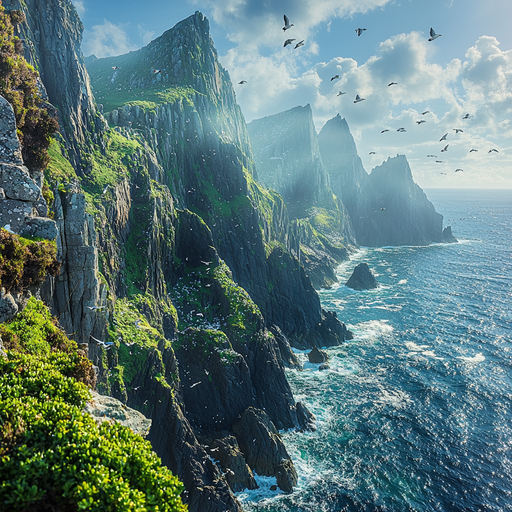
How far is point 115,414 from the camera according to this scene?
21.2 m

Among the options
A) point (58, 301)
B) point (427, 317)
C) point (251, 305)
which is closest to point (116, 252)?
point (58, 301)

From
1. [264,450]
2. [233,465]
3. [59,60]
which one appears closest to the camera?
[233,465]

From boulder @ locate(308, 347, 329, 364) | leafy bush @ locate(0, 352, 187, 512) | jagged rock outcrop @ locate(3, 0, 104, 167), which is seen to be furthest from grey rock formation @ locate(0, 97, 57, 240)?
boulder @ locate(308, 347, 329, 364)

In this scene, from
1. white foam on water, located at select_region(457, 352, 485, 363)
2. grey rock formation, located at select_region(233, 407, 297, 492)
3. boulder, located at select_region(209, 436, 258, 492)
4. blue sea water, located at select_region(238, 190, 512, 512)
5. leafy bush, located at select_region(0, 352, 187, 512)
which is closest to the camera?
leafy bush, located at select_region(0, 352, 187, 512)

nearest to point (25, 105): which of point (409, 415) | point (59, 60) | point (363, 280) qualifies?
point (59, 60)

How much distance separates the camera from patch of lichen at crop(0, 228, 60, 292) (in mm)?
23766

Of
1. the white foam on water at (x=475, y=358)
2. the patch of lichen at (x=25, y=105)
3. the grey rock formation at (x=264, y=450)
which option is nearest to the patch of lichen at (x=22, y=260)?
the patch of lichen at (x=25, y=105)

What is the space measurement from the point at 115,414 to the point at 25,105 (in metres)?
31.4

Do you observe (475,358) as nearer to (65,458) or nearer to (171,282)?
(171,282)

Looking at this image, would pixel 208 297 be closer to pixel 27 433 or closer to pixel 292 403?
pixel 292 403

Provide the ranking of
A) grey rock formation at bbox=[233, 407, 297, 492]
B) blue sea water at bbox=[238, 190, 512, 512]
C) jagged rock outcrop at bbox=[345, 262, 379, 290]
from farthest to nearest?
jagged rock outcrop at bbox=[345, 262, 379, 290] < grey rock formation at bbox=[233, 407, 297, 492] < blue sea water at bbox=[238, 190, 512, 512]

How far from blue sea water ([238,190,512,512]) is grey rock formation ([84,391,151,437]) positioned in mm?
32123

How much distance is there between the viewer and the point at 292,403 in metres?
62.7

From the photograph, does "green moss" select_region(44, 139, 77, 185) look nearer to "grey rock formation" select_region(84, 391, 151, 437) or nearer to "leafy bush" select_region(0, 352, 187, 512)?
"leafy bush" select_region(0, 352, 187, 512)
